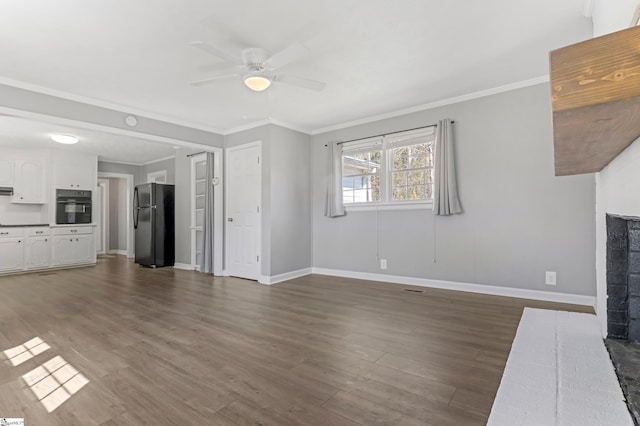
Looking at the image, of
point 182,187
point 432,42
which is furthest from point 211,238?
point 432,42

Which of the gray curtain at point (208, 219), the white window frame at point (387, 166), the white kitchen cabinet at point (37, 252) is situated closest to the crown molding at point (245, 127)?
the gray curtain at point (208, 219)

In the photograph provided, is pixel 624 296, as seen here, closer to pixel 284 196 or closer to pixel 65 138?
pixel 284 196

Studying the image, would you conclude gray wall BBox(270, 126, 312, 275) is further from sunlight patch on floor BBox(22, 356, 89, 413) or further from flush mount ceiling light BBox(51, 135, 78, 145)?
flush mount ceiling light BBox(51, 135, 78, 145)

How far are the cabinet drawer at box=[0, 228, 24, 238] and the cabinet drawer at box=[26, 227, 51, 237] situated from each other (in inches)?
Answer: 4.0

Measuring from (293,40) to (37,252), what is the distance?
22.0 feet

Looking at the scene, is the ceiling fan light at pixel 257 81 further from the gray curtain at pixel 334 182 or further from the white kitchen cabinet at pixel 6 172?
the white kitchen cabinet at pixel 6 172

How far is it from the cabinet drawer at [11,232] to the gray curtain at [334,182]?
5.84 m

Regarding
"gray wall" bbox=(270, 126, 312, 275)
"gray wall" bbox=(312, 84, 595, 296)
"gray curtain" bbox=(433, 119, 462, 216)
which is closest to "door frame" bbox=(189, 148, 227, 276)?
"gray wall" bbox=(270, 126, 312, 275)

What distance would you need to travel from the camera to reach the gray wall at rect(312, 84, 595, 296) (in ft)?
11.1

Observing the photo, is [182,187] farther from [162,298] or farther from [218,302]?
[218,302]

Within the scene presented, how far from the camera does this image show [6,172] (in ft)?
19.6

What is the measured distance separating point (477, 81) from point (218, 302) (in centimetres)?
397

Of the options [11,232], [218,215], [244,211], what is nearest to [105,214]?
[11,232]

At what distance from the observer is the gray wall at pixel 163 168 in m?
7.37
